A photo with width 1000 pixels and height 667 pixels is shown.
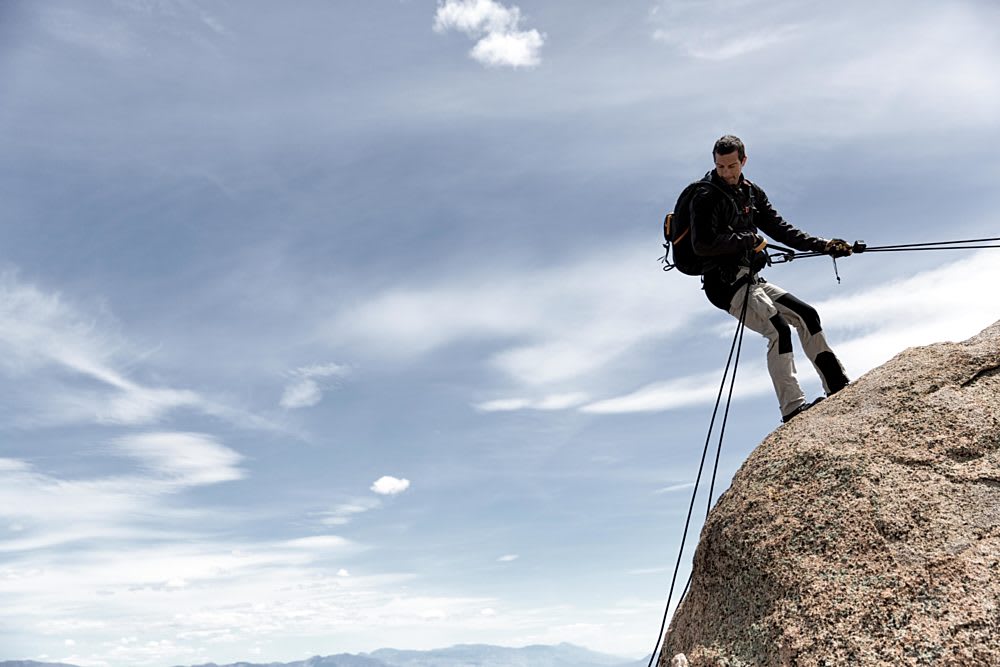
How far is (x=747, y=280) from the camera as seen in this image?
34.4ft

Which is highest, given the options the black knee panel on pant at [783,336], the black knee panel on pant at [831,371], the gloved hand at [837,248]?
the gloved hand at [837,248]

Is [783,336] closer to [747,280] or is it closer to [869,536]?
[747,280]

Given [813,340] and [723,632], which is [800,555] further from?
[813,340]

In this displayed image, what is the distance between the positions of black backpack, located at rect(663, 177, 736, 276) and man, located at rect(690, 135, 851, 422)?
0.11 m

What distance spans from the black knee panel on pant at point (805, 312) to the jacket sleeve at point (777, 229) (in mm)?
1091

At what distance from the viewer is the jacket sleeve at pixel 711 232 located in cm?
1020

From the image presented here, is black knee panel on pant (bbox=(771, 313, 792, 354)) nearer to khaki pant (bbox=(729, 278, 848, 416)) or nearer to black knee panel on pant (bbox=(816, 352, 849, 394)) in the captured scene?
khaki pant (bbox=(729, 278, 848, 416))

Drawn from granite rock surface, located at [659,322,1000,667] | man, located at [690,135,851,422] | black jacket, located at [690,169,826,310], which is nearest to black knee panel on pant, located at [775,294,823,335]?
man, located at [690,135,851,422]

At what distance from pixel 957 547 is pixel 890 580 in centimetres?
65

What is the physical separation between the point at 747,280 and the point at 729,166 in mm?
1572

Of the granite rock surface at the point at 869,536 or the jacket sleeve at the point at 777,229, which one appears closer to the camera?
the granite rock surface at the point at 869,536

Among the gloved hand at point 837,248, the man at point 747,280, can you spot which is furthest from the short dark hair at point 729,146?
the gloved hand at point 837,248

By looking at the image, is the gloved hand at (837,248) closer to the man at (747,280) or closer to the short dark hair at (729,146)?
the man at (747,280)

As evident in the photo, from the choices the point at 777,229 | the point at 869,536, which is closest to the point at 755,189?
the point at 777,229
